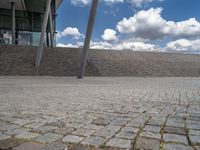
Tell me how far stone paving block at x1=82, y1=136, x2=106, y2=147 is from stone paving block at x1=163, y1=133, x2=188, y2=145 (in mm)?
849

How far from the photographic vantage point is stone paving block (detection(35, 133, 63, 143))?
3086mm

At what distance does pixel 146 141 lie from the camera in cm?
304

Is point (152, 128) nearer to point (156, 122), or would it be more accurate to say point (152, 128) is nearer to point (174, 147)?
point (156, 122)

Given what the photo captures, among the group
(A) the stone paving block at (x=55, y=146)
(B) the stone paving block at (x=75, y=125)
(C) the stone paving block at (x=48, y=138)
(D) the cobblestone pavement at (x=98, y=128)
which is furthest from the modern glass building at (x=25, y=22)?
(A) the stone paving block at (x=55, y=146)

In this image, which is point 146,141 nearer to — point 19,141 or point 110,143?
point 110,143

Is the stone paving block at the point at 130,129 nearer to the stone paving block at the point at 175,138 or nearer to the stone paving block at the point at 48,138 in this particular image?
the stone paving block at the point at 175,138

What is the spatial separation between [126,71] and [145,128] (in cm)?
1835

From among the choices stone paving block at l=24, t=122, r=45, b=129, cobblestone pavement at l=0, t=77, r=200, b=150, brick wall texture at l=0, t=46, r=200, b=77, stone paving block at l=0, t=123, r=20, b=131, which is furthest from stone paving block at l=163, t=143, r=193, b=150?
brick wall texture at l=0, t=46, r=200, b=77

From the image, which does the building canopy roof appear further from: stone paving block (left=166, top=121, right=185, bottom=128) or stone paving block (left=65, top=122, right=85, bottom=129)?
stone paving block (left=166, top=121, right=185, bottom=128)

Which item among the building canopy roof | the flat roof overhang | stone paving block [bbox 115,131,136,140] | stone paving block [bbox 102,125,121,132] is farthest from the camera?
the building canopy roof

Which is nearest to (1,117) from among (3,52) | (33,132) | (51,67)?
(33,132)

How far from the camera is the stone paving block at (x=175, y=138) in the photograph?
307 cm

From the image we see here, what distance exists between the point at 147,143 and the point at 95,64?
19502 mm

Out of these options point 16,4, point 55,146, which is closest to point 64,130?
point 55,146
